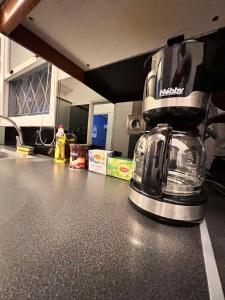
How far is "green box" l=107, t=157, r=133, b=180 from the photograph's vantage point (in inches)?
26.9

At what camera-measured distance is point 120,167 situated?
0.71 m

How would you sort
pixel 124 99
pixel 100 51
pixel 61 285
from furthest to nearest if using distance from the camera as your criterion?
pixel 124 99
pixel 100 51
pixel 61 285

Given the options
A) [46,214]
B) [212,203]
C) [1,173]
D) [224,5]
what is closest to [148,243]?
[46,214]

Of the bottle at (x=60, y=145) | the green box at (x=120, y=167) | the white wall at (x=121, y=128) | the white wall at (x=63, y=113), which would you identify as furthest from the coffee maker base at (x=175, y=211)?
the white wall at (x=63, y=113)

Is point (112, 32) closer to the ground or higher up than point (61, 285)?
higher up

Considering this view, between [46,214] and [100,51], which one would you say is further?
[100,51]

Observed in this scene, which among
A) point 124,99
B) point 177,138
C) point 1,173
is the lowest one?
point 1,173

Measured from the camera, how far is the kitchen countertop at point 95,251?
0.65ft

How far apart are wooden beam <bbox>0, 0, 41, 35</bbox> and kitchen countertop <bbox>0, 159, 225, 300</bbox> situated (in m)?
0.47

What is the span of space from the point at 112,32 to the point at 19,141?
131 centimetres

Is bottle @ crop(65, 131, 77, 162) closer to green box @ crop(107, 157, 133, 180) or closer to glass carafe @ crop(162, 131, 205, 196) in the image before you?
green box @ crop(107, 157, 133, 180)

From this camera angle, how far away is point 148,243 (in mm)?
293

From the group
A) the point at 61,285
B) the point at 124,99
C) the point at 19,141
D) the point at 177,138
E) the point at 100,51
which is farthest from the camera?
the point at 19,141

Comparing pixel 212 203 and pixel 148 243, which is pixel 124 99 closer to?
pixel 212 203
